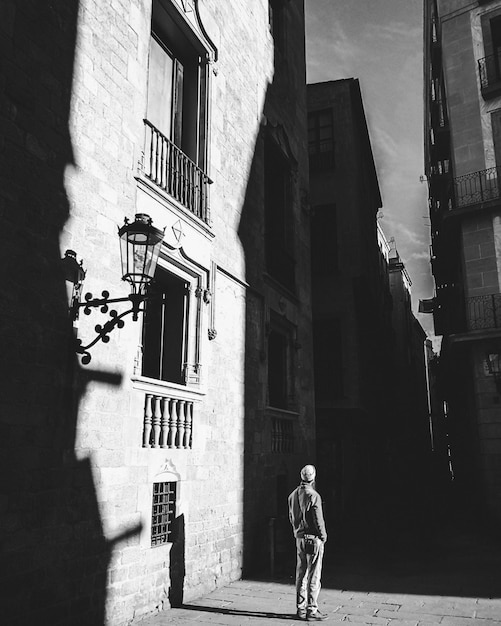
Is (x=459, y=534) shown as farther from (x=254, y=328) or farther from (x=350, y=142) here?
(x=350, y=142)

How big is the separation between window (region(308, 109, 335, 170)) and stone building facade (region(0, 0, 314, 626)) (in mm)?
7437

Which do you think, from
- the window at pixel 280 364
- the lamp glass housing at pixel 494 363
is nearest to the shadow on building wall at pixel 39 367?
the window at pixel 280 364

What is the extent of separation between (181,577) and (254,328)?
4.82m

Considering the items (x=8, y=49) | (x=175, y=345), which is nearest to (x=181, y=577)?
(x=175, y=345)

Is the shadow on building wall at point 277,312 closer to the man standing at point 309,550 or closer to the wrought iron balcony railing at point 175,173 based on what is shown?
the wrought iron balcony railing at point 175,173

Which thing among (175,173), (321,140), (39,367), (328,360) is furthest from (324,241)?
(39,367)

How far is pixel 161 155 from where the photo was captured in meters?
8.48

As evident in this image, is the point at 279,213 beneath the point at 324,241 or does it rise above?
beneath

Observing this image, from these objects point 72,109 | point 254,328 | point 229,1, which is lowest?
point 254,328

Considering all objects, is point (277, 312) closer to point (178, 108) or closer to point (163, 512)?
point (178, 108)

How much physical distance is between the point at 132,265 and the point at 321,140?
51.8 ft

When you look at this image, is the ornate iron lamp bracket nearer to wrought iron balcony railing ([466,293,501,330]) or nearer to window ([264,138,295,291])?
window ([264,138,295,291])

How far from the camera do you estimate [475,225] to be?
1775 cm

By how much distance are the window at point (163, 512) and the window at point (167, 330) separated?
5.22 ft
